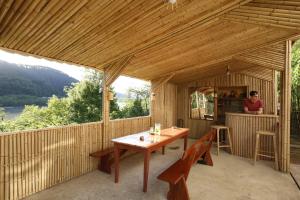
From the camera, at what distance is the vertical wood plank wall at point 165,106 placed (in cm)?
734

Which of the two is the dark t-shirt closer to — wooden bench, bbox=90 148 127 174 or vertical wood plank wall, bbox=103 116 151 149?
vertical wood plank wall, bbox=103 116 151 149

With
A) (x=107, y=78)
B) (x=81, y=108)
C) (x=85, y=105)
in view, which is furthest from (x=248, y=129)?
(x=81, y=108)

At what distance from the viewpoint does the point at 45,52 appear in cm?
344

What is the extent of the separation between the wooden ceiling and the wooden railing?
1558mm

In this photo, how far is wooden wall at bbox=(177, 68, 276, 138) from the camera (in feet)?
24.2

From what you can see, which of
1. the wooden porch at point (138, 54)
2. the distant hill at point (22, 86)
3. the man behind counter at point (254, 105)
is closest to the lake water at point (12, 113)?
the distant hill at point (22, 86)

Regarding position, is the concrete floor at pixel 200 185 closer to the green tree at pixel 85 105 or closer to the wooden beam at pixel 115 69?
the wooden beam at pixel 115 69

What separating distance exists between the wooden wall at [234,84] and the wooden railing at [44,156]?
515 centimetres

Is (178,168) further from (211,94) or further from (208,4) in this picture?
(211,94)

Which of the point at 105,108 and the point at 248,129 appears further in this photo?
the point at 248,129

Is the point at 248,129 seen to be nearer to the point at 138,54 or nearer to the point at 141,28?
the point at 138,54

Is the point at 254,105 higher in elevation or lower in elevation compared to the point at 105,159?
higher

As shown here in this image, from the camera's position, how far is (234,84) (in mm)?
7930

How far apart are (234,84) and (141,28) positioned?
19.9 ft
